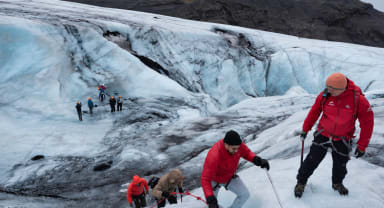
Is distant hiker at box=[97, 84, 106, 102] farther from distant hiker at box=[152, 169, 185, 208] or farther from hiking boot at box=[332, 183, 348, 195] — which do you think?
hiking boot at box=[332, 183, 348, 195]

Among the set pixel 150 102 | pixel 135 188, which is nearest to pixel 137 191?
pixel 135 188

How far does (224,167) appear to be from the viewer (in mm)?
2914

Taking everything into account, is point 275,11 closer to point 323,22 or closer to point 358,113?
point 323,22

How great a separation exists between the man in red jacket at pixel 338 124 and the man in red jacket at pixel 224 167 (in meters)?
0.66

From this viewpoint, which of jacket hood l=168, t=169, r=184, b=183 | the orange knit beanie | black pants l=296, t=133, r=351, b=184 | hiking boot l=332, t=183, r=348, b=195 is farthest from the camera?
jacket hood l=168, t=169, r=184, b=183

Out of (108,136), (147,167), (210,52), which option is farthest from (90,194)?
(210,52)

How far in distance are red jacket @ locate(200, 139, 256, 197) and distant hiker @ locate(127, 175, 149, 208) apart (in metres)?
2.24

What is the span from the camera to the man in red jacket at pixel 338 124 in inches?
109

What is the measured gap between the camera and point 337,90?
2.76 metres

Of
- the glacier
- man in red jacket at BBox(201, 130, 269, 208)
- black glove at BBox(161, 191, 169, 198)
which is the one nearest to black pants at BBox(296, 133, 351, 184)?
the glacier

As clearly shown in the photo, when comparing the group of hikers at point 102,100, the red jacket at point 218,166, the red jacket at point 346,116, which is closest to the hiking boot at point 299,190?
the red jacket at point 346,116

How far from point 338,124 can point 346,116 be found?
0.39ft

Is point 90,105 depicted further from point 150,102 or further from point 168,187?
point 168,187

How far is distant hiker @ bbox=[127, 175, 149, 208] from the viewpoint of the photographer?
188 inches
